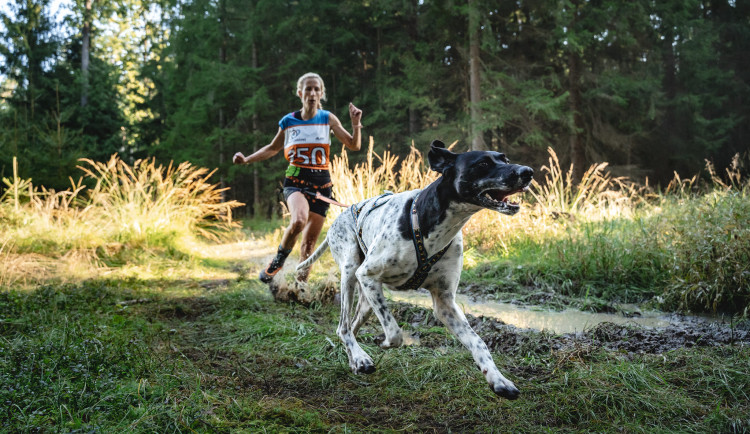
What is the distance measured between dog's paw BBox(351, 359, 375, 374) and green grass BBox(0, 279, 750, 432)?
0.33ft

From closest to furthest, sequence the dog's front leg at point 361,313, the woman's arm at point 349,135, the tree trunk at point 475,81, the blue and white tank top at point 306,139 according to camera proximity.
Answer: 1. the dog's front leg at point 361,313
2. the woman's arm at point 349,135
3. the blue and white tank top at point 306,139
4. the tree trunk at point 475,81

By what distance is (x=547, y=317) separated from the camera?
454cm

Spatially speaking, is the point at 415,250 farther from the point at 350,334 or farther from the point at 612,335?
the point at 612,335

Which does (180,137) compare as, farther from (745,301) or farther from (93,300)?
Result: (745,301)

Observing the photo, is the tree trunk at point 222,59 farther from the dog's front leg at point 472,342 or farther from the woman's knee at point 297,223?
the dog's front leg at point 472,342

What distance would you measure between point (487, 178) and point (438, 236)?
0.40m

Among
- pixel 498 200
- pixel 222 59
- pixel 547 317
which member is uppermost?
pixel 222 59

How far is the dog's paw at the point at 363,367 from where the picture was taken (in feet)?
8.82

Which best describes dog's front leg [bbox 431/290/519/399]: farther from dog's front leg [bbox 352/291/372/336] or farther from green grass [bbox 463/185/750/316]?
Result: green grass [bbox 463/185/750/316]

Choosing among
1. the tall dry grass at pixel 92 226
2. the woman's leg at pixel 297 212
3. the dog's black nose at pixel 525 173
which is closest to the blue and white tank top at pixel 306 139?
the woman's leg at pixel 297 212

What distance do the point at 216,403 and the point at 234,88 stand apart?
57.4 feet

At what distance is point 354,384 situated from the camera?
2.82 metres

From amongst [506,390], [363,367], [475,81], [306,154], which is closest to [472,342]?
[506,390]

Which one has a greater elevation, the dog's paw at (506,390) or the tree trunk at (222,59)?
the tree trunk at (222,59)
